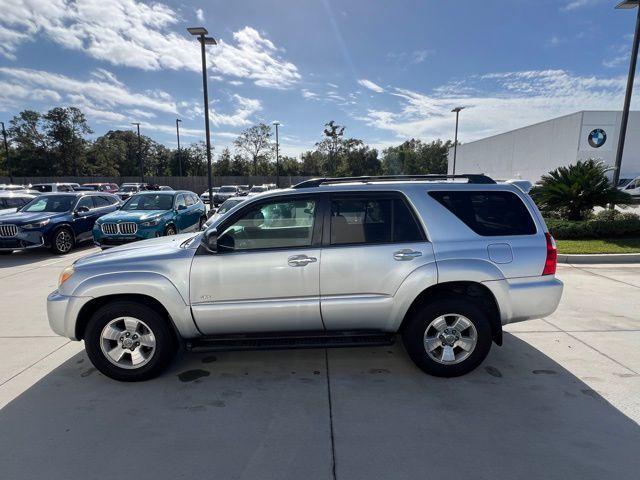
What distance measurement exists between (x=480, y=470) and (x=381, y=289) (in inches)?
58.2

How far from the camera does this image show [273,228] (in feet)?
11.3

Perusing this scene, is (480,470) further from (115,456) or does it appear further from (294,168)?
(294,168)

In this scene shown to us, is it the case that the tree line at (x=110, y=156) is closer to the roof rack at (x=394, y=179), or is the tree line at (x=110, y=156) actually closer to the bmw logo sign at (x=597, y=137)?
the bmw logo sign at (x=597, y=137)


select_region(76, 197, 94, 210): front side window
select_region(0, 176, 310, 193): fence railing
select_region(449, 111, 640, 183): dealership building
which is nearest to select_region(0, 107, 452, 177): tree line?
select_region(0, 176, 310, 193): fence railing

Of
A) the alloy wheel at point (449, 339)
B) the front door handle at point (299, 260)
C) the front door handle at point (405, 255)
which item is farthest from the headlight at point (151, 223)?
the alloy wheel at point (449, 339)

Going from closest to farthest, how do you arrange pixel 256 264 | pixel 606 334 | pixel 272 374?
pixel 256 264, pixel 272 374, pixel 606 334

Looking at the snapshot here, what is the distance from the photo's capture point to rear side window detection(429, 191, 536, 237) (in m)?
3.35

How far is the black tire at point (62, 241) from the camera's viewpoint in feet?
30.7

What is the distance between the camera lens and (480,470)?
2287 mm

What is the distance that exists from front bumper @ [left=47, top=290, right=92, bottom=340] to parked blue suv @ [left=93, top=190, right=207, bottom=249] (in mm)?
5898

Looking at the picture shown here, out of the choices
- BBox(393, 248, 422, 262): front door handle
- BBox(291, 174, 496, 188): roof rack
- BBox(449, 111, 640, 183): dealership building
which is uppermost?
BBox(449, 111, 640, 183): dealership building

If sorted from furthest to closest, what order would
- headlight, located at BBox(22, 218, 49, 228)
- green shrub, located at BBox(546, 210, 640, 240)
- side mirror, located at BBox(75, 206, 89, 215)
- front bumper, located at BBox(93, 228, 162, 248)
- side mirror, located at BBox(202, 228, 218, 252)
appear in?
side mirror, located at BBox(75, 206, 89, 215), green shrub, located at BBox(546, 210, 640, 240), headlight, located at BBox(22, 218, 49, 228), front bumper, located at BBox(93, 228, 162, 248), side mirror, located at BBox(202, 228, 218, 252)

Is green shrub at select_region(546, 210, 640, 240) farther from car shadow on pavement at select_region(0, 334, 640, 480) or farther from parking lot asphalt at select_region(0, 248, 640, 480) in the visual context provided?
car shadow on pavement at select_region(0, 334, 640, 480)

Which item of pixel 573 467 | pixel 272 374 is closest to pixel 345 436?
pixel 272 374
